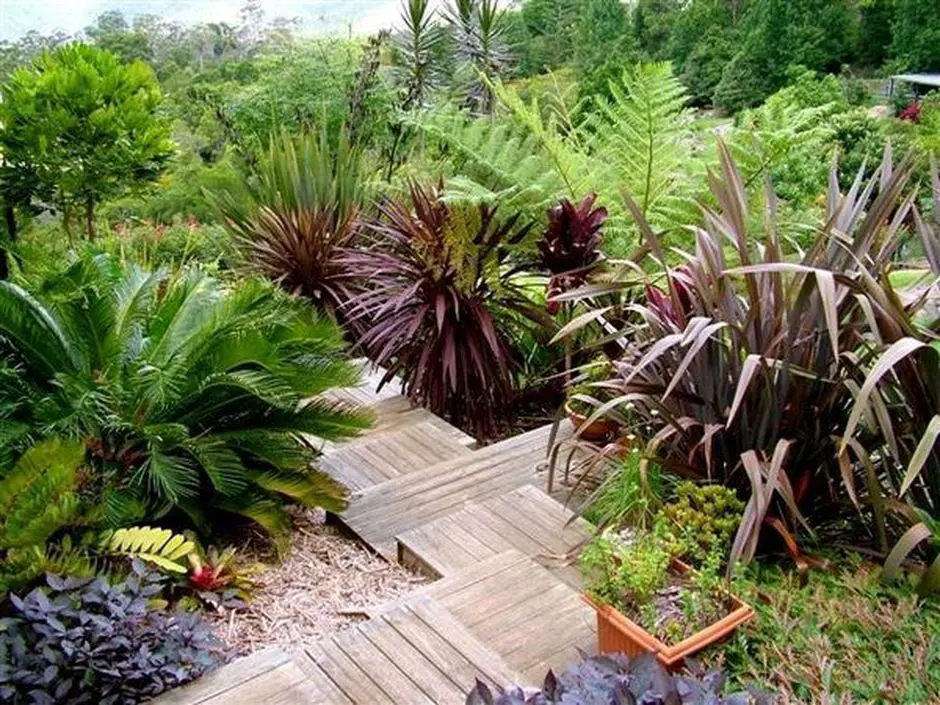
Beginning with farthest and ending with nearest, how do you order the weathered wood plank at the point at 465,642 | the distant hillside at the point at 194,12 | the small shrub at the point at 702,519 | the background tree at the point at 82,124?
1. the distant hillside at the point at 194,12
2. the background tree at the point at 82,124
3. the small shrub at the point at 702,519
4. the weathered wood plank at the point at 465,642

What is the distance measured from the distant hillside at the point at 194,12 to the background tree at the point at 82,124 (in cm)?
158

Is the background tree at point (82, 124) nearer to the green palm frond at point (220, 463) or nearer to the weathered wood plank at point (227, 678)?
the green palm frond at point (220, 463)

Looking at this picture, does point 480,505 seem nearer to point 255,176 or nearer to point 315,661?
point 315,661

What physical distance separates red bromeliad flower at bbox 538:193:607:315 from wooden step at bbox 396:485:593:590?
1.04m

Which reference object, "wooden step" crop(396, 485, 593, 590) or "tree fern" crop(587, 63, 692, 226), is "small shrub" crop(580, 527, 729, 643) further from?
"tree fern" crop(587, 63, 692, 226)

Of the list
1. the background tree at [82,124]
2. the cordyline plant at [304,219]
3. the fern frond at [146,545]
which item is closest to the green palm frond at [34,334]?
the fern frond at [146,545]

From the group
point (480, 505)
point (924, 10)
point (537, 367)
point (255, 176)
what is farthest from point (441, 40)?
point (924, 10)

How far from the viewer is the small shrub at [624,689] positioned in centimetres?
166

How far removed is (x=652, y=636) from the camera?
1997mm

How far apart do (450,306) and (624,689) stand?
7.43 ft

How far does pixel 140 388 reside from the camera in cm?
271

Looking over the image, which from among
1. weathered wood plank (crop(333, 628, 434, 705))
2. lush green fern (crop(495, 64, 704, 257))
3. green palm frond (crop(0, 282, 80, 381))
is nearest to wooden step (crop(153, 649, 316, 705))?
weathered wood plank (crop(333, 628, 434, 705))

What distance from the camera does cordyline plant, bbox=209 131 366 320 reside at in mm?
4543

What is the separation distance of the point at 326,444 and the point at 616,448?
1.33m
